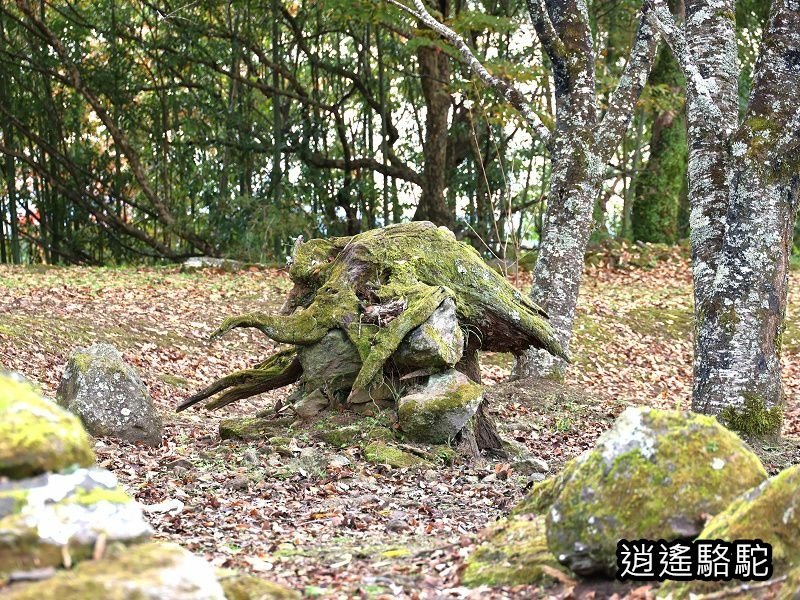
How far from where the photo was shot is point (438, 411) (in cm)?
657

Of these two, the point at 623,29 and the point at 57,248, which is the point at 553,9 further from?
the point at 57,248

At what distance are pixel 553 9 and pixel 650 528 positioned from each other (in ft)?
27.4

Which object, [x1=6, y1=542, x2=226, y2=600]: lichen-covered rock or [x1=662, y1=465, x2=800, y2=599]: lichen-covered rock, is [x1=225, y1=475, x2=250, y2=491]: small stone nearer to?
[x1=6, y1=542, x2=226, y2=600]: lichen-covered rock

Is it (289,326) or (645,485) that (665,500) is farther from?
(289,326)

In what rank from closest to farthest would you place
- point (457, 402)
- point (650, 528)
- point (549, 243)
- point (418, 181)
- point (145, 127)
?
point (650, 528), point (457, 402), point (549, 243), point (418, 181), point (145, 127)

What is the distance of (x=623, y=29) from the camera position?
20.8 m

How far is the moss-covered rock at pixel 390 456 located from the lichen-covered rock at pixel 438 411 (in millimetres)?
230

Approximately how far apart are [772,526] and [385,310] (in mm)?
4106

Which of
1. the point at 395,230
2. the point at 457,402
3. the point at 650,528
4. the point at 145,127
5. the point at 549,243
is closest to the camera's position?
the point at 650,528

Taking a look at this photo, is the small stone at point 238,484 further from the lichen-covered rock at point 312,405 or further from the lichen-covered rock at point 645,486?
the lichen-covered rock at point 645,486

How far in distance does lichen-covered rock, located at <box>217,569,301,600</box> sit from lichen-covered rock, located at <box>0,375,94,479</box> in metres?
0.73

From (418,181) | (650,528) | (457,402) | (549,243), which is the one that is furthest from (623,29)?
(650,528)

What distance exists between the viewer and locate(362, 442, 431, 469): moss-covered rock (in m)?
6.35

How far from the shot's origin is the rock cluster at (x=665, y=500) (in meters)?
3.26
